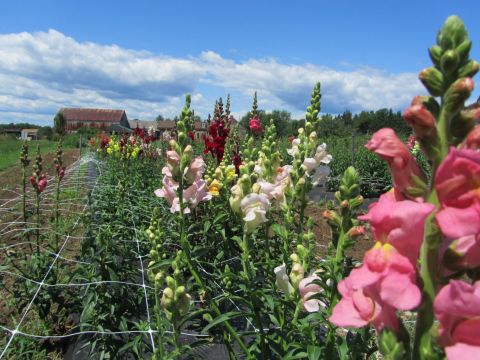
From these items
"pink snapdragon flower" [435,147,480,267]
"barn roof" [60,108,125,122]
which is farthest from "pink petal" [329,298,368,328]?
"barn roof" [60,108,125,122]

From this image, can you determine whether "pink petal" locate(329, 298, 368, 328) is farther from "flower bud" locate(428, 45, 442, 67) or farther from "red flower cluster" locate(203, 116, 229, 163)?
"red flower cluster" locate(203, 116, 229, 163)

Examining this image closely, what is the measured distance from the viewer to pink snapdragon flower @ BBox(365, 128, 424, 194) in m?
1.00

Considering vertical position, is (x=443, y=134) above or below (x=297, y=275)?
above

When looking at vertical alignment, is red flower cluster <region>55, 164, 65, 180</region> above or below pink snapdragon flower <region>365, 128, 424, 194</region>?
below

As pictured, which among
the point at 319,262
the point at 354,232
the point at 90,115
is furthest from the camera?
the point at 90,115

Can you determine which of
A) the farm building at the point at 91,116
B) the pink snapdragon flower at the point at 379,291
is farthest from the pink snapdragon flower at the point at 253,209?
the farm building at the point at 91,116

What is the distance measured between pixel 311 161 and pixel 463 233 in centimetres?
217

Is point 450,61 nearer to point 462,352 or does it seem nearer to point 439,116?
point 439,116

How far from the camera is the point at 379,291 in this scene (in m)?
0.94

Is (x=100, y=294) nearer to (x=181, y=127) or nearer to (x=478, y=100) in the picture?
(x=181, y=127)

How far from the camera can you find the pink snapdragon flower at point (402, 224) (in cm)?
88

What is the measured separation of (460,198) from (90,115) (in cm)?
9002

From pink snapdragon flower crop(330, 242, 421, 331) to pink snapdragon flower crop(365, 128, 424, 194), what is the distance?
0.50 ft

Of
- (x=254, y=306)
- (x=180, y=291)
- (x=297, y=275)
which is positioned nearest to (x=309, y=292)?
(x=297, y=275)
